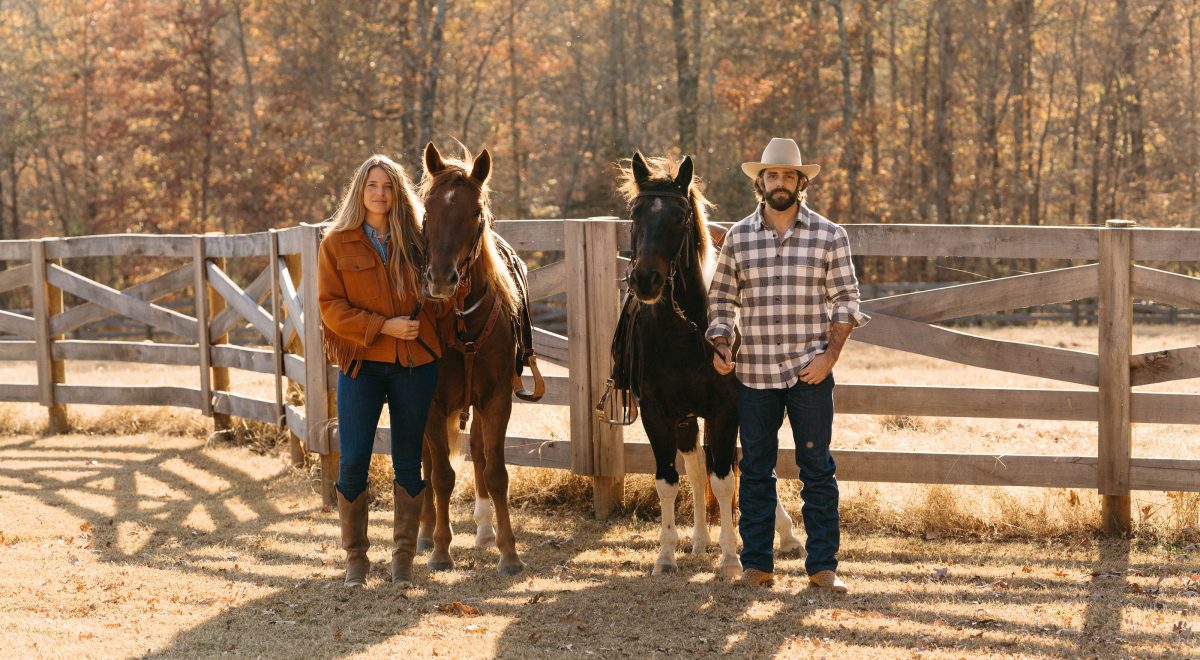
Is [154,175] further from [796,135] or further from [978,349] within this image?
[978,349]

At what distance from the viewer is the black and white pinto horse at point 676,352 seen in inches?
202

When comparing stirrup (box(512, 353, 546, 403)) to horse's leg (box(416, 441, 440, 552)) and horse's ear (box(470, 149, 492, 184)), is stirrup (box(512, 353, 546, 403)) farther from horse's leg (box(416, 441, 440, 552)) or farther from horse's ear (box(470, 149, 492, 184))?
horse's ear (box(470, 149, 492, 184))

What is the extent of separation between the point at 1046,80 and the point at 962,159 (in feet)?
12.6

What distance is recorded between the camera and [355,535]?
215 inches

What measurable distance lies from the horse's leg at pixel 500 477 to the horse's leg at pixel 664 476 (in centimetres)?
69

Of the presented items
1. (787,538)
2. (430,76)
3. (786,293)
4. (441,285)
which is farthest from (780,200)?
(430,76)

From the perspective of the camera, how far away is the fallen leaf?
5.00 metres

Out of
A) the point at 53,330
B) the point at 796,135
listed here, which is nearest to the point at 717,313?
the point at 53,330

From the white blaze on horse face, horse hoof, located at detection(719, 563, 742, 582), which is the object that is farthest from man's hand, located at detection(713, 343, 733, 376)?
horse hoof, located at detection(719, 563, 742, 582)

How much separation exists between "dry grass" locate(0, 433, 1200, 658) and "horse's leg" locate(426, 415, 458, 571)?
0.15 metres

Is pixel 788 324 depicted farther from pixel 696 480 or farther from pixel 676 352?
pixel 696 480

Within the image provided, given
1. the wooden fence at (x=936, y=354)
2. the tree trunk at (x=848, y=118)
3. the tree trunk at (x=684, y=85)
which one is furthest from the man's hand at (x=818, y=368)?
the tree trunk at (x=848, y=118)

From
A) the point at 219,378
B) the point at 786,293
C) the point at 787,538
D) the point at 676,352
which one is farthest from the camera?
the point at 219,378

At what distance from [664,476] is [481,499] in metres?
1.17
